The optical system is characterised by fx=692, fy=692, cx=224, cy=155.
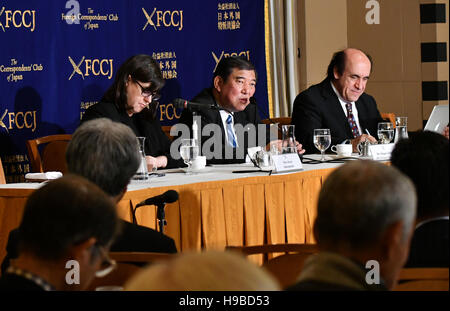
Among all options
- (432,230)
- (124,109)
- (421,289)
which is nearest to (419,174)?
(432,230)

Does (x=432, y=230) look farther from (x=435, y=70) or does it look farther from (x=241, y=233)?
(x=435, y=70)

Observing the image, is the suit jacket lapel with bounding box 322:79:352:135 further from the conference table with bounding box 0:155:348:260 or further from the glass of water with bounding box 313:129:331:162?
the conference table with bounding box 0:155:348:260

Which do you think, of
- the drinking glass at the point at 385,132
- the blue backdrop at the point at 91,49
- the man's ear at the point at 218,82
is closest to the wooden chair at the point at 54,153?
the blue backdrop at the point at 91,49

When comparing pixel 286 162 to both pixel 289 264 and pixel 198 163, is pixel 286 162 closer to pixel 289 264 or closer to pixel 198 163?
pixel 198 163

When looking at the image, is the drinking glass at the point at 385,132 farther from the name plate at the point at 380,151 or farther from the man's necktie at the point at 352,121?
the man's necktie at the point at 352,121

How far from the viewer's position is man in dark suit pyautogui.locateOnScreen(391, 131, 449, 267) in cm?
160

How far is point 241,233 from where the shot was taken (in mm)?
3287

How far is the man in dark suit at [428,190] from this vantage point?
1.60 meters

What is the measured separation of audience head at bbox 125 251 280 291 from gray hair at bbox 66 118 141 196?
1.27 meters

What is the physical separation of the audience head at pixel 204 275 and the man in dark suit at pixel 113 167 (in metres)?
1.23

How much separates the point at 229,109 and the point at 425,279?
2.82m

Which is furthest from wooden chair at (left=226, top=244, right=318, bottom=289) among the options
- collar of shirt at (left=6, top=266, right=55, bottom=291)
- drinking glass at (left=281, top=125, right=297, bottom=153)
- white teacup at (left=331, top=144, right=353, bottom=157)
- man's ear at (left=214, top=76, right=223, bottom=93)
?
man's ear at (left=214, top=76, right=223, bottom=93)

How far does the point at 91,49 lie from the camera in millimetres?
4996

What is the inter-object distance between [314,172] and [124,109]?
3.77 ft
